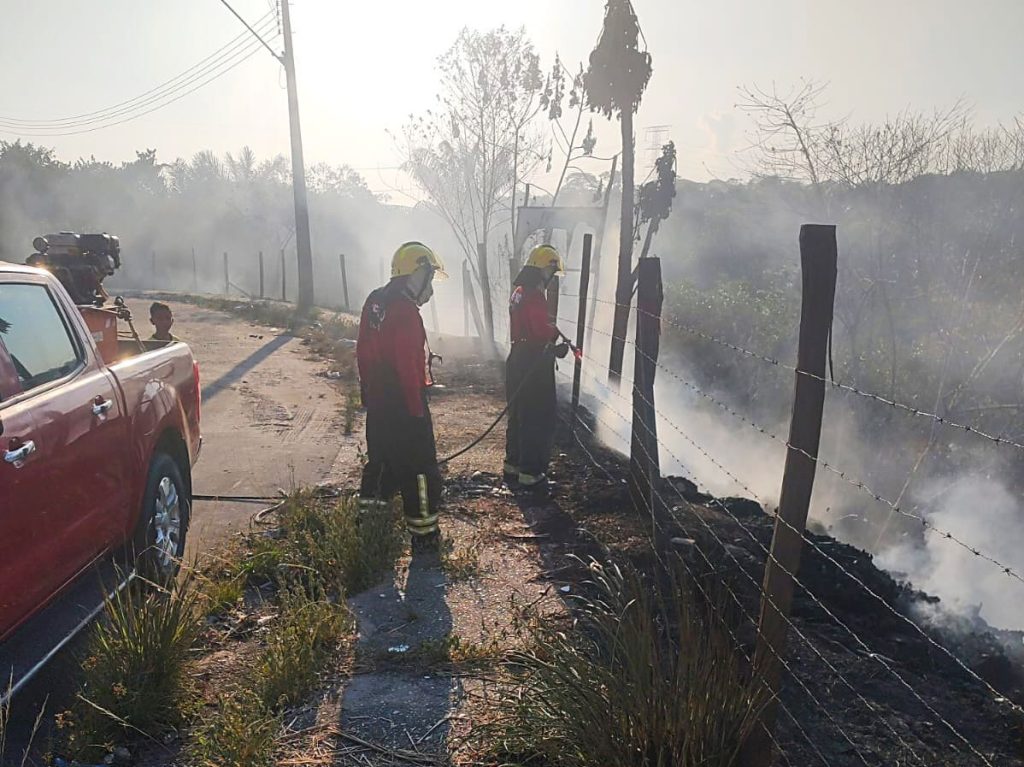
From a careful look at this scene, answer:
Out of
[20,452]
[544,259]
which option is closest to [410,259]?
[544,259]

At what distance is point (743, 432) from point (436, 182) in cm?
954

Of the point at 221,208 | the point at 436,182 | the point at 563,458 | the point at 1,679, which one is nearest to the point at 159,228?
the point at 221,208

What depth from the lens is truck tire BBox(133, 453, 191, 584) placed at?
4.01m

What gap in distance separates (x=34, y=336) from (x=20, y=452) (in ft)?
2.64

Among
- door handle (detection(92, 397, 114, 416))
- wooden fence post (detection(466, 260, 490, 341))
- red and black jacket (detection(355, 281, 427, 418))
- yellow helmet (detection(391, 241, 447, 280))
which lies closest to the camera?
door handle (detection(92, 397, 114, 416))

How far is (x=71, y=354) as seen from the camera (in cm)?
366

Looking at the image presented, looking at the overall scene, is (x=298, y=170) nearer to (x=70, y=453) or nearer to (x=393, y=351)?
(x=393, y=351)

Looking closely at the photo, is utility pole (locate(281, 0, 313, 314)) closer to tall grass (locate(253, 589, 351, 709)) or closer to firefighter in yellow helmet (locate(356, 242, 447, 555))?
firefighter in yellow helmet (locate(356, 242, 447, 555))

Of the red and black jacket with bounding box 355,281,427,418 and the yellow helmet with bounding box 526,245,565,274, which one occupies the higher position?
the yellow helmet with bounding box 526,245,565,274

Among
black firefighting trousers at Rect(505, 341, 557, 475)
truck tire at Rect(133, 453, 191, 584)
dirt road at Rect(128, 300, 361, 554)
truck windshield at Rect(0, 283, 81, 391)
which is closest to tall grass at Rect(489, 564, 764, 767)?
truck tire at Rect(133, 453, 191, 584)

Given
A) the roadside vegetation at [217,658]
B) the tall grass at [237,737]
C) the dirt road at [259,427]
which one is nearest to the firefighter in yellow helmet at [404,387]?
the roadside vegetation at [217,658]

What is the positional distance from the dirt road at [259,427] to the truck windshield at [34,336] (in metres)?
1.17

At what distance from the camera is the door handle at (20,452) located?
8.96ft

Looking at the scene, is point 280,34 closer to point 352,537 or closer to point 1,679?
point 352,537
